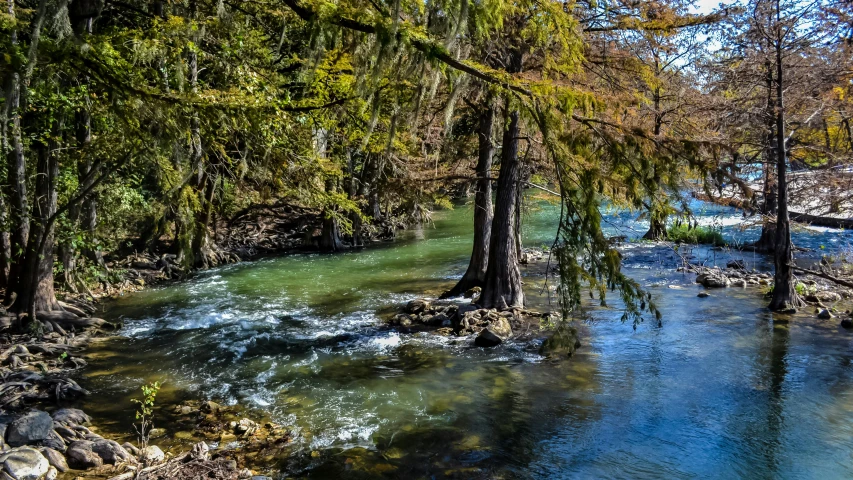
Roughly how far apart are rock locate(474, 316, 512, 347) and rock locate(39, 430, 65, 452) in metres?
7.05

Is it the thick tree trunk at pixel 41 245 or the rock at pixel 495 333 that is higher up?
the thick tree trunk at pixel 41 245

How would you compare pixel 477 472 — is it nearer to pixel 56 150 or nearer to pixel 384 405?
pixel 384 405

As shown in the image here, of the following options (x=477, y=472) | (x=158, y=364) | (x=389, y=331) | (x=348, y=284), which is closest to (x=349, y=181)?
(x=348, y=284)

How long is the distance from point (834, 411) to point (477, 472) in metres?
5.41

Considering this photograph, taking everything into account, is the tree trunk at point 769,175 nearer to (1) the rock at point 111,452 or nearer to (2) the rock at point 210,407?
(2) the rock at point 210,407

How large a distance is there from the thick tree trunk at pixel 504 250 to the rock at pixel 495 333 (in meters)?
1.02

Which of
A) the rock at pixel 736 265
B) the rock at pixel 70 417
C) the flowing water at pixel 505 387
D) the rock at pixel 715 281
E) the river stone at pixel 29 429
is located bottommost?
the flowing water at pixel 505 387

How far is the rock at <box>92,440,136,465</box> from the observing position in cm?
676

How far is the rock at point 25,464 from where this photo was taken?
600cm

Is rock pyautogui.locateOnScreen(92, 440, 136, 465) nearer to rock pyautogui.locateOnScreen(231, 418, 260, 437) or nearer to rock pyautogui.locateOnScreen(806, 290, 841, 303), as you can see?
rock pyautogui.locateOnScreen(231, 418, 260, 437)

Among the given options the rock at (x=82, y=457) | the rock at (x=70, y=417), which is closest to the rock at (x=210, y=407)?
the rock at (x=70, y=417)

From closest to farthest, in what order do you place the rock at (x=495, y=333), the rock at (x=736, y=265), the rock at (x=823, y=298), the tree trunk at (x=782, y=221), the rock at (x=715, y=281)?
1. the rock at (x=495, y=333)
2. the tree trunk at (x=782, y=221)
3. the rock at (x=823, y=298)
4. the rock at (x=715, y=281)
5. the rock at (x=736, y=265)

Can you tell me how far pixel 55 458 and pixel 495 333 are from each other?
7.58 m

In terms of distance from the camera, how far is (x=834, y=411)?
326 inches
